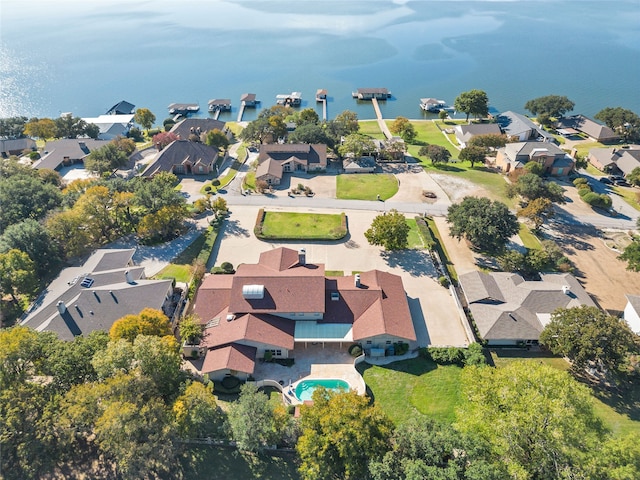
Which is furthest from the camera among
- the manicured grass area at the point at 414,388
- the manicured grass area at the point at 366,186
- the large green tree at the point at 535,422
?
the manicured grass area at the point at 366,186

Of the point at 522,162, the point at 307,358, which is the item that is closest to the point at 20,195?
the point at 307,358

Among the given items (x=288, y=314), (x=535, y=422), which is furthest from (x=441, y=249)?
(x=535, y=422)

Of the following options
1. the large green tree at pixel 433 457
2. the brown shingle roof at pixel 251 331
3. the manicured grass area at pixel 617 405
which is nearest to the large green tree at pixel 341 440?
the large green tree at pixel 433 457

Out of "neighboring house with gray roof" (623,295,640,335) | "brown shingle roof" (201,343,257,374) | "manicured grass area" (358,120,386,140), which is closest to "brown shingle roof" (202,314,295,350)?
"brown shingle roof" (201,343,257,374)

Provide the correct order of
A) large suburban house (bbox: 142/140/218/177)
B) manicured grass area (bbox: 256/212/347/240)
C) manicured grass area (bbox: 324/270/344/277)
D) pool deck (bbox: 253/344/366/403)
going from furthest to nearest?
1. large suburban house (bbox: 142/140/218/177)
2. manicured grass area (bbox: 256/212/347/240)
3. manicured grass area (bbox: 324/270/344/277)
4. pool deck (bbox: 253/344/366/403)

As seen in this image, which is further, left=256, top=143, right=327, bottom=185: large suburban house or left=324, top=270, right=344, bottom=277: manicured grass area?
left=256, top=143, right=327, bottom=185: large suburban house

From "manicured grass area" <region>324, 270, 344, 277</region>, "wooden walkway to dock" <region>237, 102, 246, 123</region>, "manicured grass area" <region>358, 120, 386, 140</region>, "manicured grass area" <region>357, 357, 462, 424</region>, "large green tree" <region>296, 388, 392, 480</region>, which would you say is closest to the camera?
"large green tree" <region>296, 388, 392, 480</region>

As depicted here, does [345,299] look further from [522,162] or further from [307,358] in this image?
[522,162]

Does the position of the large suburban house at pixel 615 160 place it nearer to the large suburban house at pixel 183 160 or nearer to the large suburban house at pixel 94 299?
the large suburban house at pixel 183 160

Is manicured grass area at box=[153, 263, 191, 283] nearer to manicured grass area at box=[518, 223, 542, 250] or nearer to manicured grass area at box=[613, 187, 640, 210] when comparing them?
manicured grass area at box=[518, 223, 542, 250]
